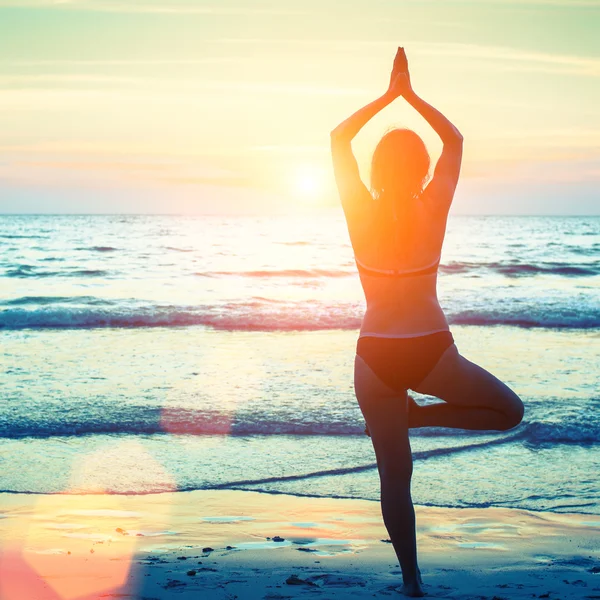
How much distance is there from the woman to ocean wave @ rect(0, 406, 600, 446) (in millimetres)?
3656

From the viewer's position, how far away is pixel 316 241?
4791 centimetres

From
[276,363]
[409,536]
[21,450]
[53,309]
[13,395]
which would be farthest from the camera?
[53,309]

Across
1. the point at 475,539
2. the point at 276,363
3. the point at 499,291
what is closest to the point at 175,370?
the point at 276,363

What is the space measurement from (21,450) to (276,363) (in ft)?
15.7

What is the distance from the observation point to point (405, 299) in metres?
3.11

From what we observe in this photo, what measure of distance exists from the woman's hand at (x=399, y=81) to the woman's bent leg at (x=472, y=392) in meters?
1.13

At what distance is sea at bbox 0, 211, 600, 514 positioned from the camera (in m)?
5.70

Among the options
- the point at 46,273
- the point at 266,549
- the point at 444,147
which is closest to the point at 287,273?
the point at 46,273

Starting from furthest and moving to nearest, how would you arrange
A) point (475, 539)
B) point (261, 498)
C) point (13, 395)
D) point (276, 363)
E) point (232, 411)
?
point (276, 363)
point (13, 395)
point (232, 411)
point (261, 498)
point (475, 539)

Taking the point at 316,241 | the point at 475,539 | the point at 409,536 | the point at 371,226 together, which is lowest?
the point at 475,539

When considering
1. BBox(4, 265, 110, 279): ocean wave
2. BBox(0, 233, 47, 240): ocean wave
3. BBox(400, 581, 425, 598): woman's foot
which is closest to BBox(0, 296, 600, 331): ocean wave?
BBox(4, 265, 110, 279): ocean wave

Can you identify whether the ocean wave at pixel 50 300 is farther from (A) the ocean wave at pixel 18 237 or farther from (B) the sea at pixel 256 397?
(A) the ocean wave at pixel 18 237

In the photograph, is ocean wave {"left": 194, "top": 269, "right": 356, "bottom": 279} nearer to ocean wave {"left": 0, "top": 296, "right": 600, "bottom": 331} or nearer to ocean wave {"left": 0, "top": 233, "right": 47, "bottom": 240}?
ocean wave {"left": 0, "top": 296, "right": 600, "bottom": 331}

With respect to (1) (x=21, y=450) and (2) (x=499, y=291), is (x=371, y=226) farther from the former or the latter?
(2) (x=499, y=291)
